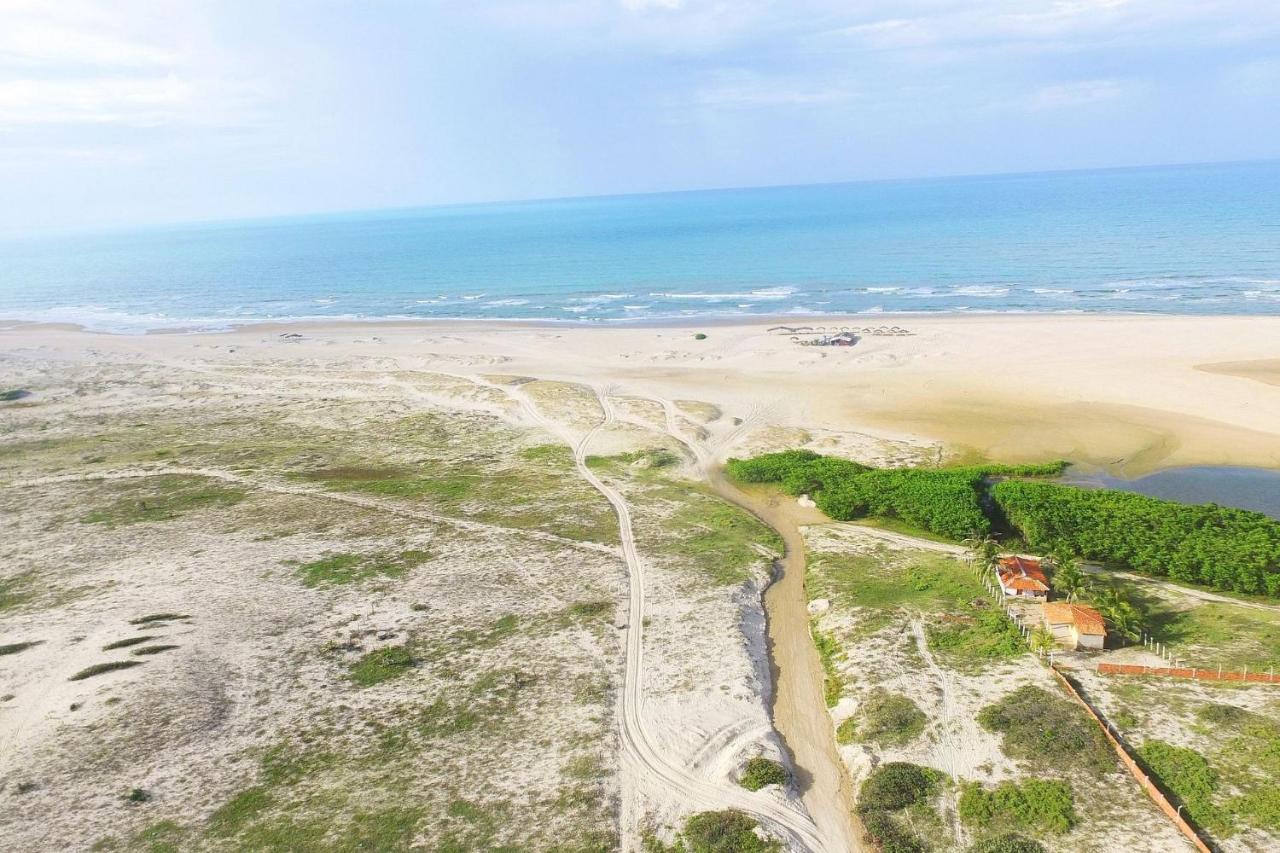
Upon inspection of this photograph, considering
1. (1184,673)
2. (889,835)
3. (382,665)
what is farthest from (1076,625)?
(382,665)

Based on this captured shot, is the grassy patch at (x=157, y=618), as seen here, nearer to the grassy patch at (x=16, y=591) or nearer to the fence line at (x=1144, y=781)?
the grassy patch at (x=16, y=591)

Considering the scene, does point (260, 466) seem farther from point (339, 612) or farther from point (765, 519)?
point (765, 519)

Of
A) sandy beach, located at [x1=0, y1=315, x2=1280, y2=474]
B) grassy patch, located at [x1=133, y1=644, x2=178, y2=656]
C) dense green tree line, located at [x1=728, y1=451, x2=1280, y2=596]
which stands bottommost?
grassy patch, located at [x1=133, y1=644, x2=178, y2=656]

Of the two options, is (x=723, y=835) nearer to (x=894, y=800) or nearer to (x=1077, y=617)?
(x=894, y=800)

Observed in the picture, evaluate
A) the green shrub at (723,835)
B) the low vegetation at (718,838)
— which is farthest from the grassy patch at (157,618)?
the green shrub at (723,835)

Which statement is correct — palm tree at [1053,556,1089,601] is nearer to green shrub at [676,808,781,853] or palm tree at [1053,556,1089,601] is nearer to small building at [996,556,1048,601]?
small building at [996,556,1048,601]

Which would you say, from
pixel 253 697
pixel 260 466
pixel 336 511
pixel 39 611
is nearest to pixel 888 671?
pixel 253 697

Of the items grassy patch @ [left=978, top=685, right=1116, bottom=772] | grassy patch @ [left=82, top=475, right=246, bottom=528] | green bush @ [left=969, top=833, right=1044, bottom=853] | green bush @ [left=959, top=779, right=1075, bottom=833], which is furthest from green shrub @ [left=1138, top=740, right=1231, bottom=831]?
grassy patch @ [left=82, top=475, right=246, bottom=528]
